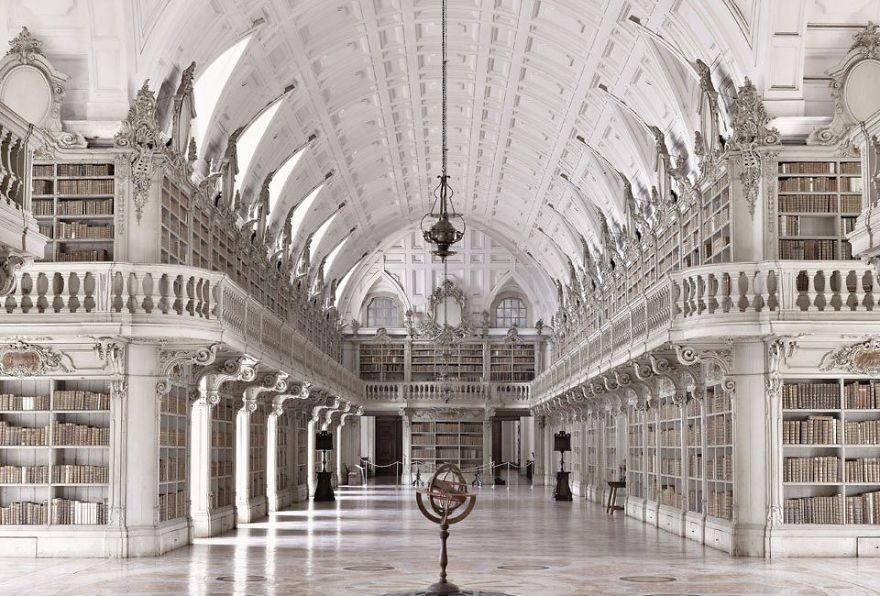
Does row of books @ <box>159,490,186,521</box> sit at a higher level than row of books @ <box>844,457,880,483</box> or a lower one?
lower

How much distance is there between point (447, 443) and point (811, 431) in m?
28.0

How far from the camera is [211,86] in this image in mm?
20672

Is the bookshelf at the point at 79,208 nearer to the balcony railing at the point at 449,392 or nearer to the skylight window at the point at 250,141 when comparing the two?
the skylight window at the point at 250,141

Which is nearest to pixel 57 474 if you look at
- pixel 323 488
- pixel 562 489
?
pixel 323 488

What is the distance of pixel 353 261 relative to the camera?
41844mm

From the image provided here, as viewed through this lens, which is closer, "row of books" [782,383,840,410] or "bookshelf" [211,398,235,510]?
"row of books" [782,383,840,410]

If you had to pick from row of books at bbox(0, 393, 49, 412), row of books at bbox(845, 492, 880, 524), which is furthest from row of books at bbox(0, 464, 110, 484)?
row of books at bbox(845, 492, 880, 524)

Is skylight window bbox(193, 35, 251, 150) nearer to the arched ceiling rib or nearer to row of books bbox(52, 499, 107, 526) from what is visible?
the arched ceiling rib

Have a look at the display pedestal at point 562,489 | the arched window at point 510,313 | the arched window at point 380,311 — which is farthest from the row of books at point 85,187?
the arched window at point 510,313

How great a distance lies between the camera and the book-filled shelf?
16094 mm

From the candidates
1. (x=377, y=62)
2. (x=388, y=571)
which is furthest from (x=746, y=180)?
(x=377, y=62)

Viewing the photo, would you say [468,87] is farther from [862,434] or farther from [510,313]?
[510,313]

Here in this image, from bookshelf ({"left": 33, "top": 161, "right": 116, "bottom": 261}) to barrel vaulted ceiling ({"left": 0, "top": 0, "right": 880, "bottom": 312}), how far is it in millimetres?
1376

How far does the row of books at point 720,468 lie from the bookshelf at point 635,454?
5852 millimetres
